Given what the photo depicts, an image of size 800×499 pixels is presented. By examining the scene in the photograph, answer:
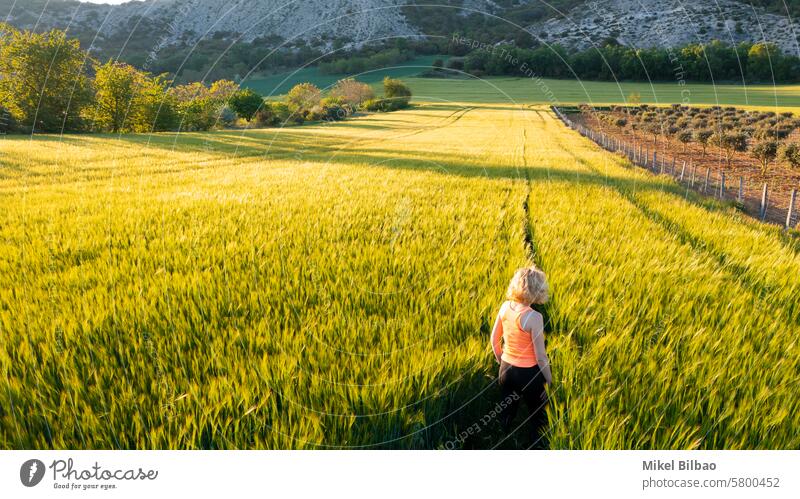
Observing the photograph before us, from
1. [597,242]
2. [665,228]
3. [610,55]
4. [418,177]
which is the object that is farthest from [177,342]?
[610,55]

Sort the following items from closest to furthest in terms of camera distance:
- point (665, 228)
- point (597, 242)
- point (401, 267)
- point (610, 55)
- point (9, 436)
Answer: point (9, 436)
point (401, 267)
point (597, 242)
point (665, 228)
point (610, 55)

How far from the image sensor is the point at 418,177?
450 inches

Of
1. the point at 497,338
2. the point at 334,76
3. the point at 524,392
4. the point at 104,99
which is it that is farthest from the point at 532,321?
the point at 104,99

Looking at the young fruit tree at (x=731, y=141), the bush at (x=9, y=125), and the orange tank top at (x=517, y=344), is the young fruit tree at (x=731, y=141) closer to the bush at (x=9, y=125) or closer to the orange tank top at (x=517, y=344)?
the orange tank top at (x=517, y=344)

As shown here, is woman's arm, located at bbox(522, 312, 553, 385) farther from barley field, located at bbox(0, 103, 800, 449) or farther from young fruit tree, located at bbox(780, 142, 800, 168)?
young fruit tree, located at bbox(780, 142, 800, 168)

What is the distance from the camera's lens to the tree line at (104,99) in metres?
24.7

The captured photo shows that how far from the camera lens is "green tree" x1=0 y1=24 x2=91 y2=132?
25266 millimetres

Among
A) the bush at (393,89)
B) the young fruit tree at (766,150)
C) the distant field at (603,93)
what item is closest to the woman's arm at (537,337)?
the young fruit tree at (766,150)

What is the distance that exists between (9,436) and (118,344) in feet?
2.42

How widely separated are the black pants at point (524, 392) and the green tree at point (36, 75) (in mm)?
31734

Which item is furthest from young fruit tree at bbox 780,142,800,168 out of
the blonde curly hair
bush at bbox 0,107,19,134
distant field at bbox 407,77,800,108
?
bush at bbox 0,107,19,134

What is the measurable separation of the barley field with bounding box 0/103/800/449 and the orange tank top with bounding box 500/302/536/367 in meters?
0.25

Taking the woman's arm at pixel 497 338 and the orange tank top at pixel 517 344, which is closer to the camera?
the orange tank top at pixel 517 344
